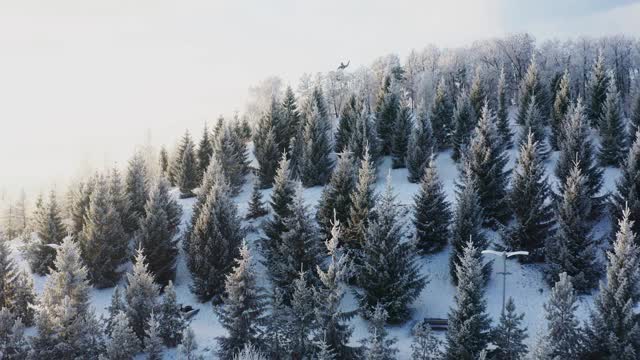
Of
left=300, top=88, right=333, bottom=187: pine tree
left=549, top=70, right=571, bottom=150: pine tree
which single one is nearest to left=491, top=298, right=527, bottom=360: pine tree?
left=300, top=88, right=333, bottom=187: pine tree

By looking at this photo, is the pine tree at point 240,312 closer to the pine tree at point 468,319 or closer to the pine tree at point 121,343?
the pine tree at point 121,343

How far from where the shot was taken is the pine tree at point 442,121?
2192 inches

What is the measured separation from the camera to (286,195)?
35.9 metres

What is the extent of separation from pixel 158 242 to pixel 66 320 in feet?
33.6

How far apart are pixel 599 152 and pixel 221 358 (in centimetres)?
3813

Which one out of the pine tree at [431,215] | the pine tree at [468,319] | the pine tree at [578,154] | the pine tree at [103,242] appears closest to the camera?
the pine tree at [468,319]

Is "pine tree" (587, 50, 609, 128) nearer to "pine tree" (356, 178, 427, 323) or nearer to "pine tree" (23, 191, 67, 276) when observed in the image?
"pine tree" (356, 178, 427, 323)

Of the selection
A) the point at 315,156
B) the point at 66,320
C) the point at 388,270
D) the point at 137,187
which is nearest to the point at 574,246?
the point at 388,270

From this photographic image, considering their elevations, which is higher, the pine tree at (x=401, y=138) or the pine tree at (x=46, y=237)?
the pine tree at (x=401, y=138)

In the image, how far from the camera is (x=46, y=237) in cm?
4172

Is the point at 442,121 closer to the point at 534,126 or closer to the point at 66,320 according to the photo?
the point at 534,126

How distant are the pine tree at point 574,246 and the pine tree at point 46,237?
37.5 meters

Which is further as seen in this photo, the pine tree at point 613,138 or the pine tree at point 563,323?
the pine tree at point 613,138

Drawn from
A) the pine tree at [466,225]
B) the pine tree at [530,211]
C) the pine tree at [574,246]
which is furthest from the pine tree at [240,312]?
the pine tree at [574,246]
